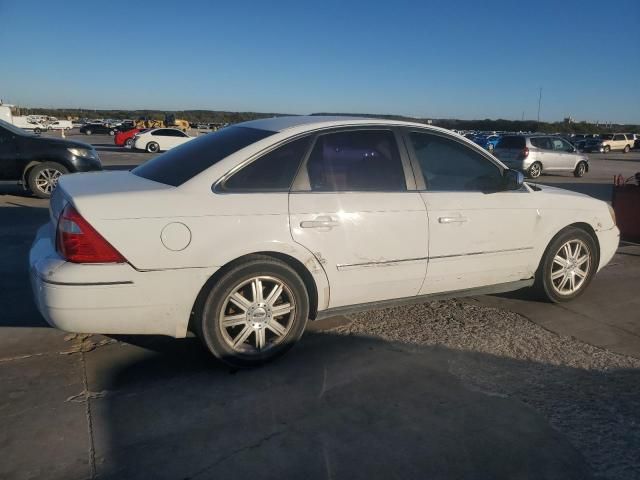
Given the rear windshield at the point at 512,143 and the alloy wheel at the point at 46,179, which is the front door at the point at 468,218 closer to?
the alloy wheel at the point at 46,179

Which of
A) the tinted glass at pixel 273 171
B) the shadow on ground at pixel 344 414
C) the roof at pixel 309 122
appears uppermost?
the roof at pixel 309 122

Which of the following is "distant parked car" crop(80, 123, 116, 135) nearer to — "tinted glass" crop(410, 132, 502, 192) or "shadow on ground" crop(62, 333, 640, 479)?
"tinted glass" crop(410, 132, 502, 192)

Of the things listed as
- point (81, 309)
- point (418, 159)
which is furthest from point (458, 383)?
point (81, 309)

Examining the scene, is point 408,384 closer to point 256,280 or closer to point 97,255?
point 256,280

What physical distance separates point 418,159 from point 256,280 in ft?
5.11

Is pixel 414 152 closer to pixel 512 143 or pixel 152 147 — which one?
pixel 512 143

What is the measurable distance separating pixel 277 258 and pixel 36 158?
27.7 ft

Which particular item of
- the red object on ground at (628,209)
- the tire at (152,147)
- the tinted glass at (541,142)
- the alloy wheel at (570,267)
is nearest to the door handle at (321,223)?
the alloy wheel at (570,267)

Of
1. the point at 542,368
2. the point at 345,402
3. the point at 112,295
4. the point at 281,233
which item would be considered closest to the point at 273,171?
the point at 281,233

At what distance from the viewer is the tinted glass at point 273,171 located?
3.44 metres

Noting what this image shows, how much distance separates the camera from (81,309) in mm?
3057

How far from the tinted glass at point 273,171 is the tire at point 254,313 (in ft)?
1.54

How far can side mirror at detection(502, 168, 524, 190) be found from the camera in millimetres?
4289

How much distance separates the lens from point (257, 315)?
346cm
